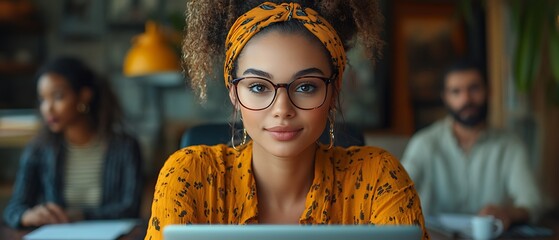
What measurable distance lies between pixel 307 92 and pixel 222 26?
269 mm

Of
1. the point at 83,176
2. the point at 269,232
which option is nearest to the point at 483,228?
the point at 269,232

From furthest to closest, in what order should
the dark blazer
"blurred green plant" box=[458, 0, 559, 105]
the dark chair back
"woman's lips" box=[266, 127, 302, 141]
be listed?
"blurred green plant" box=[458, 0, 559, 105]
the dark blazer
the dark chair back
"woman's lips" box=[266, 127, 302, 141]

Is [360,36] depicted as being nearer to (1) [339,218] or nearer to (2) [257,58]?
(2) [257,58]

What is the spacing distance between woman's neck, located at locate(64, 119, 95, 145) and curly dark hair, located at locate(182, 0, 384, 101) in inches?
53.5

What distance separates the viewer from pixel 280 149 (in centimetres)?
119

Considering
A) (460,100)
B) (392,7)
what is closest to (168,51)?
(460,100)

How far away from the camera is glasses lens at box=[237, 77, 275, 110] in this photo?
119 centimetres

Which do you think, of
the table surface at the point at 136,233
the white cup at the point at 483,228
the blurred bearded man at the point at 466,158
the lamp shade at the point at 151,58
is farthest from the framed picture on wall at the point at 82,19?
the white cup at the point at 483,228

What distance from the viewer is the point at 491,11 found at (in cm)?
388

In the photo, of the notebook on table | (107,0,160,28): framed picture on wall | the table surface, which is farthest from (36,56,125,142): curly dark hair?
(107,0,160,28): framed picture on wall

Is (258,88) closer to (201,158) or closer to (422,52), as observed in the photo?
(201,158)

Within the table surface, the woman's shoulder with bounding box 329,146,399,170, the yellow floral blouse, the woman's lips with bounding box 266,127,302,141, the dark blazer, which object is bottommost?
the table surface

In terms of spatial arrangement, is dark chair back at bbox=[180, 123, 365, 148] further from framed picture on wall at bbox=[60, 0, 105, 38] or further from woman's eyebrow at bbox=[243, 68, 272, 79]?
framed picture on wall at bbox=[60, 0, 105, 38]

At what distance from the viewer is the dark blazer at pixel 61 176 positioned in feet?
8.11
